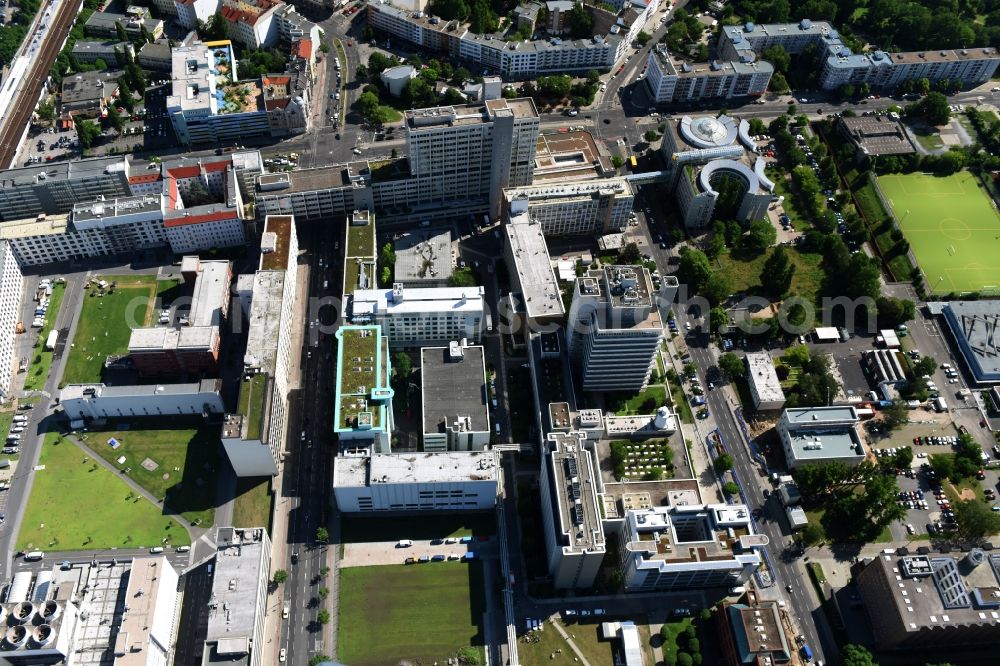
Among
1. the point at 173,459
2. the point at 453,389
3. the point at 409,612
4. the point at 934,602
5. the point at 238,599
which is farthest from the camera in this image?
the point at 453,389

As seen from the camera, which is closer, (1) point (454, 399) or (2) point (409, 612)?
(2) point (409, 612)

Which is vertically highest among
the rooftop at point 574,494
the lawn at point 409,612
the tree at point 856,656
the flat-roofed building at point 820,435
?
the flat-roofed building at point 820,435

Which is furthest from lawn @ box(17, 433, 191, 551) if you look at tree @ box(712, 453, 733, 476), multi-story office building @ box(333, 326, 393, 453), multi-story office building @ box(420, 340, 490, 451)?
tree @ box(712, 453, 733, 476)

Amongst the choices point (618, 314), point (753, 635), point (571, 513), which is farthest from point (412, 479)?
point (753, 635)

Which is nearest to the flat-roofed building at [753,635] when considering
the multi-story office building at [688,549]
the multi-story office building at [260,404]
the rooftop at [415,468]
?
the multi-story office building at [688,549]

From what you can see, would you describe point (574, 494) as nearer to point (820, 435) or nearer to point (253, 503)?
point (820, 435)

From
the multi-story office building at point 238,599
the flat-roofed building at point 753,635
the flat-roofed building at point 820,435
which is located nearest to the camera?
the multi-story office building at point 238,599

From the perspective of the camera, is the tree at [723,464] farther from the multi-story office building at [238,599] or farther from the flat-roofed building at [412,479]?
the multi-story office building at [238,599]
